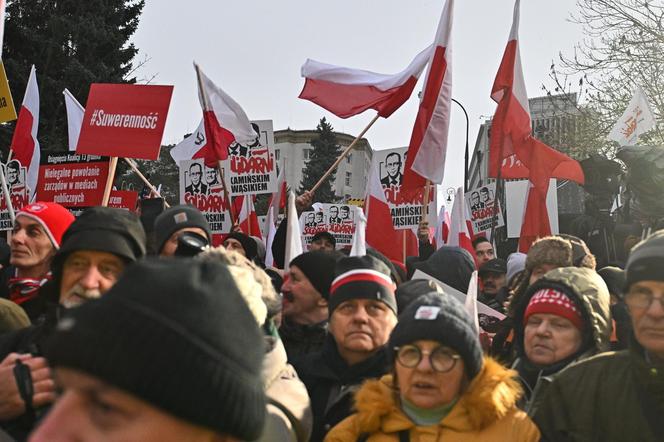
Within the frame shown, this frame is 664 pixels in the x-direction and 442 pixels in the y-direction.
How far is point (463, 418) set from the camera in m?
3.10

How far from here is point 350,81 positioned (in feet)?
32.0

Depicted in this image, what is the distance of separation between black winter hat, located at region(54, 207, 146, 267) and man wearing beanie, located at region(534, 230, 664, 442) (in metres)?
1.65

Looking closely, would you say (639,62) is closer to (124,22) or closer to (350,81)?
(350,81)

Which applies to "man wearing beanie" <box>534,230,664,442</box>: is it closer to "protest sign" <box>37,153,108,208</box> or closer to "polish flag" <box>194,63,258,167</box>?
"protest sign" <box>37,153,108,208</box>

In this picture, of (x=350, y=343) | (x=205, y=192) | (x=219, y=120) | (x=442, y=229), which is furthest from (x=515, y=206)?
(x=350, y=343)

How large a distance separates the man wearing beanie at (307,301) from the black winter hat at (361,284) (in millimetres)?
481

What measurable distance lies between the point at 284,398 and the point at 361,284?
1176mm

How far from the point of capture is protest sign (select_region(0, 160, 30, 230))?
413 inches

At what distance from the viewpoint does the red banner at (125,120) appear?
8.91 meters

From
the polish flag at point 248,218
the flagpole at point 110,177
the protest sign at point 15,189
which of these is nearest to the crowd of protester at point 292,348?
the flagpole at point 110,177

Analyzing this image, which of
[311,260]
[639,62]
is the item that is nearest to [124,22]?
[639,62]

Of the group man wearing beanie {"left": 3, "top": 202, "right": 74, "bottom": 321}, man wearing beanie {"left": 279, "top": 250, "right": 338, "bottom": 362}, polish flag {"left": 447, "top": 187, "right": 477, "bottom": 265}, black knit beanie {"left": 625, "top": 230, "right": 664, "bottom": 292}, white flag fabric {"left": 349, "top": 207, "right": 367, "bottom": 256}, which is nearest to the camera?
black knit beanie {"left": 625, "top": 230, "right": 664, "bottom": 292}

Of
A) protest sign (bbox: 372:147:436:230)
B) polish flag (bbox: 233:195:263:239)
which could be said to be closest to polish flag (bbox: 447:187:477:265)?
protest sign (bbox: 372:147:436:230)

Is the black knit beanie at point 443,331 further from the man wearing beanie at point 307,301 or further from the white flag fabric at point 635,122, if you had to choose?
the white flag fabric at point 635,122
